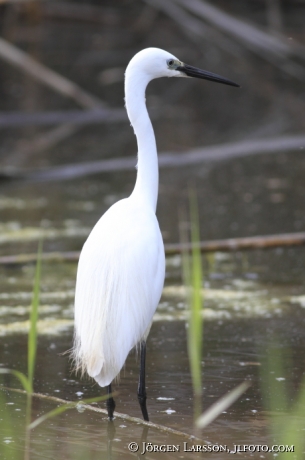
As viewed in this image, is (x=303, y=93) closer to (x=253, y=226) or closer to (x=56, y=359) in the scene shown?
(x=253, y=226)

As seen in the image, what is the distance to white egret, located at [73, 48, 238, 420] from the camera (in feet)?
10.3

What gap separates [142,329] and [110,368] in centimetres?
27

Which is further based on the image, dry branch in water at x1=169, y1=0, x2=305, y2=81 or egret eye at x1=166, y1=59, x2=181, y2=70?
dry branch in water at x1=169, y1=0, x2=305, y2=81

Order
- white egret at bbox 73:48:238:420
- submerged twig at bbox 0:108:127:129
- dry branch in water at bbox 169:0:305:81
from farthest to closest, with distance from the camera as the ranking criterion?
submerged twig at bbox 0:108:127:129 → dry branch in water at bbox 169:0:305:81 → white egret at bbox 73:48:238:420

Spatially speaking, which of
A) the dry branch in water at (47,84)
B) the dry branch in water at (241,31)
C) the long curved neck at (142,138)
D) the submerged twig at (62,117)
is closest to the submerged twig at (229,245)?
the long curved neck at (142,138)

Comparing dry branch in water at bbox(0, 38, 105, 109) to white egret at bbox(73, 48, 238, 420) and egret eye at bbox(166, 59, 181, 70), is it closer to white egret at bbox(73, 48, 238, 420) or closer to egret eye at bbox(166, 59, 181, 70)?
egret eye at bbox(166, 59, 181, 70)

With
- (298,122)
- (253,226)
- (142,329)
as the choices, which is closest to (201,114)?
(298,122)

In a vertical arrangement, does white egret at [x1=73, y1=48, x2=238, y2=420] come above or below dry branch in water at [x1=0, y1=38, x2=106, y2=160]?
below

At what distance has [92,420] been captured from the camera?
3.35 m

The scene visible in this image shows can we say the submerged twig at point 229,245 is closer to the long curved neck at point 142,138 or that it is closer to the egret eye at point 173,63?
the long curved neck at point 142,138

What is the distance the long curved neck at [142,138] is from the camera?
365 centimetres

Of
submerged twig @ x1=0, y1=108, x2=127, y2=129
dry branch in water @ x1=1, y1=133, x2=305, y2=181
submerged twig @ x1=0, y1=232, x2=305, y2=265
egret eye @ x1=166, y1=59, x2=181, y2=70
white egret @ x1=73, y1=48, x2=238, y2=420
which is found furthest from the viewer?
submerged twig @ x1=0, y1=108, x2=127, y2=129

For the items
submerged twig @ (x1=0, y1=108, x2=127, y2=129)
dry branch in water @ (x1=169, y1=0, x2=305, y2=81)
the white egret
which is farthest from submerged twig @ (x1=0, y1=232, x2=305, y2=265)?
submerged twig @ (x1=0, y1=108, x2=127, y2=129)

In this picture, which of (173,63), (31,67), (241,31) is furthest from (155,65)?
(241,31)
